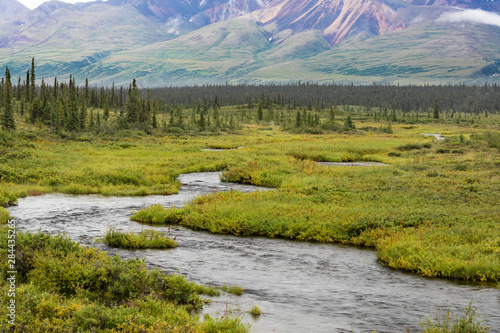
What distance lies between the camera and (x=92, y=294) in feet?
39.0

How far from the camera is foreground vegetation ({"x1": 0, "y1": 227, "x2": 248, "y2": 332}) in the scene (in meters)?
9.70

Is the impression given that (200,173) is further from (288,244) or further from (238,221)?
(288,244)

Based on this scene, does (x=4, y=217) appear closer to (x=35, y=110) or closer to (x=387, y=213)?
(x=387, y=213)

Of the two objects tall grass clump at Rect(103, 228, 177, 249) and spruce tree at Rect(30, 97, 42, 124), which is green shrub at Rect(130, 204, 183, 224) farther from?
spruce tree at Rect(30, 97, 42, 124)

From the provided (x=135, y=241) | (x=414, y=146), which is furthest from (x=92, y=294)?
(x=414, y=146)

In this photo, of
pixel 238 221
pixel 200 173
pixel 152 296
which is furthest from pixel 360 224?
pixel 200 173

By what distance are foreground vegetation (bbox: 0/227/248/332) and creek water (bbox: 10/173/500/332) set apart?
4.30 ft

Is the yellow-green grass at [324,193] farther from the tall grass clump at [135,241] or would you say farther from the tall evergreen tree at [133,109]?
the tall evergreen tree at [133,109]

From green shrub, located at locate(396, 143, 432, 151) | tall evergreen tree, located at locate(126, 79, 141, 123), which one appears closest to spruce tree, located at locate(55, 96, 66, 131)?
tall evergreen tree, located at locate(126, 79, 141, 123)

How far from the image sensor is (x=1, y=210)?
70.8 ft

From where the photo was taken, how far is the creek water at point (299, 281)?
11.8 m

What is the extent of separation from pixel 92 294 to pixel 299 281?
650 cm

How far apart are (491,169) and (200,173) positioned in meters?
24.4

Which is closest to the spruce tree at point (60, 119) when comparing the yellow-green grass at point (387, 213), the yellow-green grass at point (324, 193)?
the yellow-green grass at point (324, 193)
